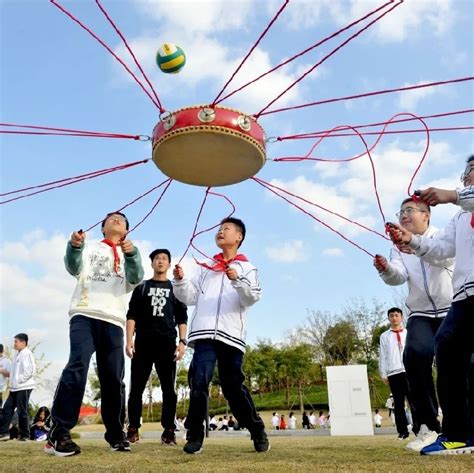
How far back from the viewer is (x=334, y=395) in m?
12.5

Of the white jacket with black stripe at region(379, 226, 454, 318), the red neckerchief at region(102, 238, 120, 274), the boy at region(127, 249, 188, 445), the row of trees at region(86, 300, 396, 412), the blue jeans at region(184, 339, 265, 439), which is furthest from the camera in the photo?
the row of trees at region(86, 300, 396, 412)

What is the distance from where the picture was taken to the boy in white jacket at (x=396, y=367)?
727cm

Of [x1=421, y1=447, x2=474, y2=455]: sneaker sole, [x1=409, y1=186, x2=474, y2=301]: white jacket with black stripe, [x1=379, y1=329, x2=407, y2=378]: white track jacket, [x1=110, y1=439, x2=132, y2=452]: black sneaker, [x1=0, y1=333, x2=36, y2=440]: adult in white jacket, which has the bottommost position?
[x1=110, y1=439, x2=132, y2=452]: black sneaker

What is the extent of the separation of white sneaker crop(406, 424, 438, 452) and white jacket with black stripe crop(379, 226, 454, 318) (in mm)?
903

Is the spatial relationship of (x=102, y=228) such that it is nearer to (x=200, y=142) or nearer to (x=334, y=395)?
(x=200, y=142)

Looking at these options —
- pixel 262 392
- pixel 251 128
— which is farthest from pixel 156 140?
pixel 262 392

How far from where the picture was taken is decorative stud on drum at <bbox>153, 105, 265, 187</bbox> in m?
3.78

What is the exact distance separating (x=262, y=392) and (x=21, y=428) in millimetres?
33259

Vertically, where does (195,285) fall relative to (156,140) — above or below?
below

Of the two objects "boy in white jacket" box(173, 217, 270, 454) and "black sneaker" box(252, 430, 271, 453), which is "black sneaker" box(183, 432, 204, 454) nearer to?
"boy in white jacket" box(173, 217, 270, 454)

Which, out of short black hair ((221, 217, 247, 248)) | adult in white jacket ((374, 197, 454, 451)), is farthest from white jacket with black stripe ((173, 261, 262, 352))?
adult in white jacket ((374, 197, 454, 451))

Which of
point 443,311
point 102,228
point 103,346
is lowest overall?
point 103,346

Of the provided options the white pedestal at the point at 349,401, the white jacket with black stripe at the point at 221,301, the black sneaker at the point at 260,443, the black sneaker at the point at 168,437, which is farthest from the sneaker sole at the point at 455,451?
the white pedestal at the point at 349,401

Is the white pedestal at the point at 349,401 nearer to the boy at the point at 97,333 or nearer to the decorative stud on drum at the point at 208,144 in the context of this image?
the boy at the point at 97,333
